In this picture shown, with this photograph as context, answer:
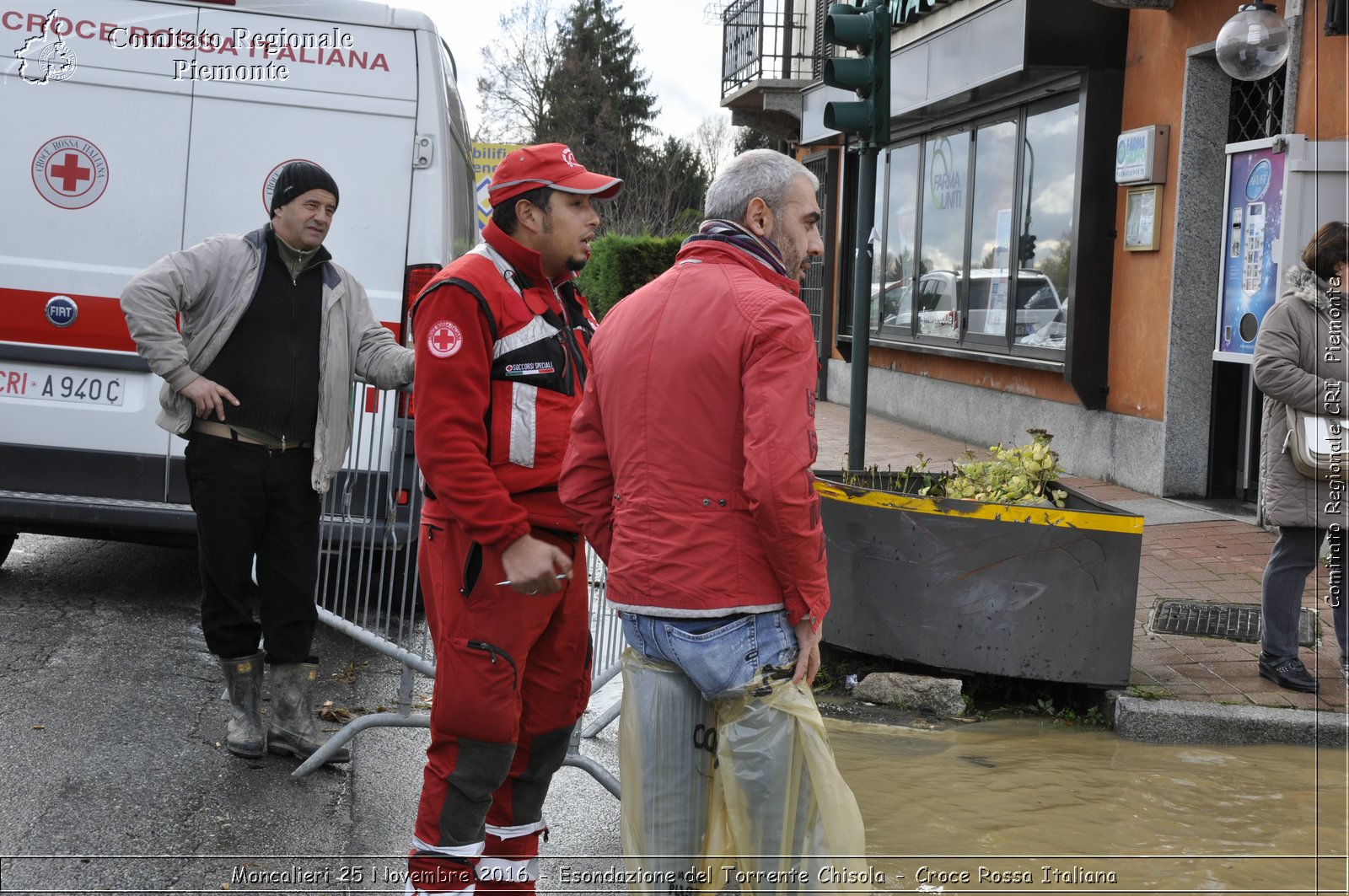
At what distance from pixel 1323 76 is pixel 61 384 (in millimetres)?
7309

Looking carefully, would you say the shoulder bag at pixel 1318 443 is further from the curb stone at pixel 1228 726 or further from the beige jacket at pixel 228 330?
the beige jacket at pixel 228 330

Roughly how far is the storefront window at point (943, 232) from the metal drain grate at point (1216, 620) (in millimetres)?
7143

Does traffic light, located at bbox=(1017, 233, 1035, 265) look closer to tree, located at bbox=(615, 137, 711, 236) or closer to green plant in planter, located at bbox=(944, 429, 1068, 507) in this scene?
green plant in planter, located at bbox=(944, 429, 1068, 507)

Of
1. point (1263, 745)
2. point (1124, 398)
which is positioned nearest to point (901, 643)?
point (1263, 745)

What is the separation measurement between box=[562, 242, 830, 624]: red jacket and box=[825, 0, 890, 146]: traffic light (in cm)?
432

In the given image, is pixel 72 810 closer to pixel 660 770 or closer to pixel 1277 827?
pixel 660 770

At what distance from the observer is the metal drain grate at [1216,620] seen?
626 cm

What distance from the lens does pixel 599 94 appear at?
2277 inches

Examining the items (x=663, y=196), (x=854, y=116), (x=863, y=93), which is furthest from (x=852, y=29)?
(x=663, y=196)

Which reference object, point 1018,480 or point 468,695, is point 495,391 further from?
point 1018,480

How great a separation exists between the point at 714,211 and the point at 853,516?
8.90 feet

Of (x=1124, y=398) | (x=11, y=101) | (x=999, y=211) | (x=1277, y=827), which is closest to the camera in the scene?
(x=1277, y=827)

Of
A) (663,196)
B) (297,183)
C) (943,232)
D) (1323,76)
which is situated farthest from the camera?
(663,196)

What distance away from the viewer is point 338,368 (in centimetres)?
449
